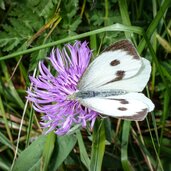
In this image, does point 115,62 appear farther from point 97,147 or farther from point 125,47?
point 97,147

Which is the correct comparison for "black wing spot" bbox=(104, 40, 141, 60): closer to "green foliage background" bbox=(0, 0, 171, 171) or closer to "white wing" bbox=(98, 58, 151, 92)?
"white wing" bbox=(98, 58, 151, 92)

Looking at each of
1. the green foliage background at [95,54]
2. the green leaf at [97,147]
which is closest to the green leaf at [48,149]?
the green foliage background at [95,54]

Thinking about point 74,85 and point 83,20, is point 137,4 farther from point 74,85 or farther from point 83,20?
point 74,85

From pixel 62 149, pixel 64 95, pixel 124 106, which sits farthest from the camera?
pixel 62 149

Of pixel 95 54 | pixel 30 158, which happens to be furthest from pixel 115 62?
pixel 30 158

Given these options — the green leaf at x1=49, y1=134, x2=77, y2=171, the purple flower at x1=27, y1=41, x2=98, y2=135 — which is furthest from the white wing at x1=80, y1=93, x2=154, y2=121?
the green leaf at x1=49, y1=134, x2=77, y2=171

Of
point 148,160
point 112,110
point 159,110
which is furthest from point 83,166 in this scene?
point 112,110
